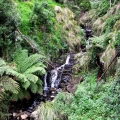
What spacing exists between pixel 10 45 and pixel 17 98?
272cm

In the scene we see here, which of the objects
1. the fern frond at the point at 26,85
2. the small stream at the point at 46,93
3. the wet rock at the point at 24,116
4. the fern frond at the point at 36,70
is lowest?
the wet rock at the point at 24,116

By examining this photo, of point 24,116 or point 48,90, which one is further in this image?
point 48,90

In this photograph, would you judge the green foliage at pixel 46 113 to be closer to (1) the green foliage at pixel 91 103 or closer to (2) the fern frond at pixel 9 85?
(1) the green foliage at pixel 91 103

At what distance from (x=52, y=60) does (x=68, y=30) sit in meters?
3.57

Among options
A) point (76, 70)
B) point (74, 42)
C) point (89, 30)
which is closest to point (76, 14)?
point (89, 30)

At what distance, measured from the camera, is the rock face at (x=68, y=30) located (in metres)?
13.6

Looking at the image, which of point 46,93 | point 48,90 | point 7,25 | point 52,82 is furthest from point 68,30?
point 46,93

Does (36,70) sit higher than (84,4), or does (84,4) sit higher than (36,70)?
(84,4)

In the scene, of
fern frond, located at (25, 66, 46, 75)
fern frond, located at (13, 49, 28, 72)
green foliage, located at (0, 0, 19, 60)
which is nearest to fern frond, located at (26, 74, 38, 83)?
fern frond, located at (25, 66, 46, 75)

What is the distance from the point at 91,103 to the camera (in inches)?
247

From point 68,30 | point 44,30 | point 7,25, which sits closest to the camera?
point 7,25

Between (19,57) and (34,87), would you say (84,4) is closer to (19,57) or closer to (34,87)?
(19,57)

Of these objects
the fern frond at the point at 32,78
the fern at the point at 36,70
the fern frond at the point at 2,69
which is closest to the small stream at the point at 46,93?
the fern at the point at 36,70

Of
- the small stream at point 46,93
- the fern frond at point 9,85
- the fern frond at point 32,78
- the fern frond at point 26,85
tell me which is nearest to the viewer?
the fern frond at point 9,85
